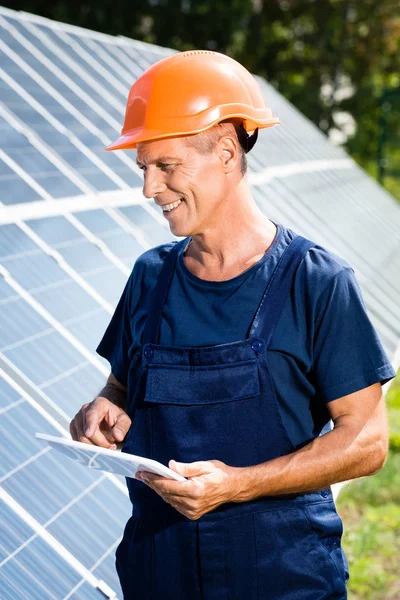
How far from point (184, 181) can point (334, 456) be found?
780 mm

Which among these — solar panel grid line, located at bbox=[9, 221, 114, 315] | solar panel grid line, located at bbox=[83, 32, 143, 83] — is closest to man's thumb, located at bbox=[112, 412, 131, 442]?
solar panel grid line, located at bbox=[9, 221, 114, 315]

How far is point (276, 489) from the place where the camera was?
2.52 meters

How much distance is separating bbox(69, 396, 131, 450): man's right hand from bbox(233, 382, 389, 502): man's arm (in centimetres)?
42

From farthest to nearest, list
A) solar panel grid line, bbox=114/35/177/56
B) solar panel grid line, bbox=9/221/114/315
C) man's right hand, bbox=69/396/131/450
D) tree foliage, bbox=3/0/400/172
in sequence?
1. tree foliage, bbox=3/0/400/172
2. solar panel grid line, bbox=114/35/177/56
3. solar panel grid line, bbox=9/221/114/315
4. man's right hand, bbox=69/396/131/450

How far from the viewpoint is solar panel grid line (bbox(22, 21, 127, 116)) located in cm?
762

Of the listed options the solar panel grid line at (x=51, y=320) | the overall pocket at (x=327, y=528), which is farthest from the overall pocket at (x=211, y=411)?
the solar panel grid line at (x=51, y=320)

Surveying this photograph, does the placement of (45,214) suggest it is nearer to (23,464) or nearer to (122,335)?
(23,464)

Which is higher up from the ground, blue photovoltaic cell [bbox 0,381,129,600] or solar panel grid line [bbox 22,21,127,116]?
blue photovoltaic cell [bbox 0,381,129,600]

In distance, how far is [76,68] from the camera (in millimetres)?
7773

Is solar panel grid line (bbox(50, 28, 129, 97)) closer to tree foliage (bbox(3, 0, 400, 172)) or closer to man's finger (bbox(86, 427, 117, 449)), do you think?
man's finger (bbox(86, 427, 117, 449))

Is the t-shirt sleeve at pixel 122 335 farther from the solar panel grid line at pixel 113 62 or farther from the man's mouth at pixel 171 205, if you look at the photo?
the solar panel grid line at pixel 113 62

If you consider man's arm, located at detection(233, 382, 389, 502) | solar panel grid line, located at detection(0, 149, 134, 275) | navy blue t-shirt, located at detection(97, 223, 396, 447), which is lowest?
solar panel grid line, located at detection(0, 149, 134, 275)

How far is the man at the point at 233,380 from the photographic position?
2.54 metres

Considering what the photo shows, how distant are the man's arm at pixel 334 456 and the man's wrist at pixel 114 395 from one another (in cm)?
57
